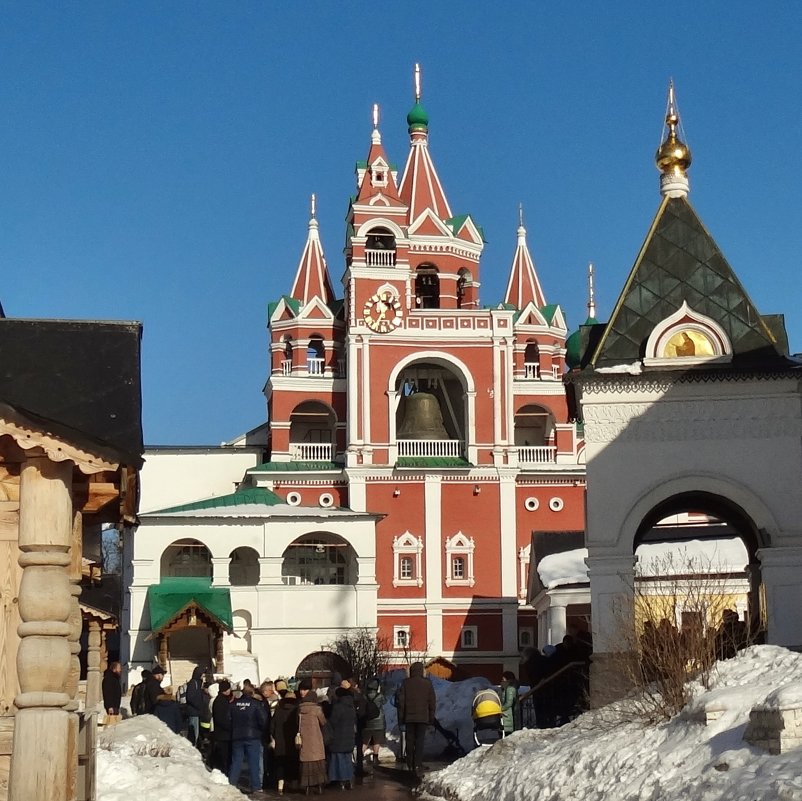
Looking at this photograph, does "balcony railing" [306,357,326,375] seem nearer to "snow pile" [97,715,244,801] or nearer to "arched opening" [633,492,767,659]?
"arched opening" [633,492,767,659]

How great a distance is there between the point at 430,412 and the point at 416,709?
31.7 m

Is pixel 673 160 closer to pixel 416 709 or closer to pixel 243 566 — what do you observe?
pixel 416 709

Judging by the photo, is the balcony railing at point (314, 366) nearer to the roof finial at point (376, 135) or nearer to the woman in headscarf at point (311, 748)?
the roof finial at point (376, 135)

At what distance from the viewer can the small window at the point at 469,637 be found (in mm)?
45625

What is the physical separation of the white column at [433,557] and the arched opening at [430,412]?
4.26 ft

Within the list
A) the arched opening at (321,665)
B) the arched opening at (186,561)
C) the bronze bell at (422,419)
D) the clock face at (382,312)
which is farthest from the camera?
the bronze bell at (422,419)

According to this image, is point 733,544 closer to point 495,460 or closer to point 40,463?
point 495,460

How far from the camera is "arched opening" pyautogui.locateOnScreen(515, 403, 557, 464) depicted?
49.0m

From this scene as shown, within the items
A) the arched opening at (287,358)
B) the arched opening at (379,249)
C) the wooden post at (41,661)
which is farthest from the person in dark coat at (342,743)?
the arched opening at (287,358)

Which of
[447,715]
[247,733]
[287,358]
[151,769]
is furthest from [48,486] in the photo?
[287,358]

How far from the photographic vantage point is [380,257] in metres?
49.1

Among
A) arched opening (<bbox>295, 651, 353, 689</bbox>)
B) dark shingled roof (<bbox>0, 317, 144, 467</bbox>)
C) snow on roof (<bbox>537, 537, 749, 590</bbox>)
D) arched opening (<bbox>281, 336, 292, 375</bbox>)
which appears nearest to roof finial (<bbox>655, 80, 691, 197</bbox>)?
snow on roof (<bbox>537, 537, 749, 590</bbox>)

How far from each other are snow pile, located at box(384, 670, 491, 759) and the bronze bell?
59.3ft

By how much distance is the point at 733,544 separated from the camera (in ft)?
102
